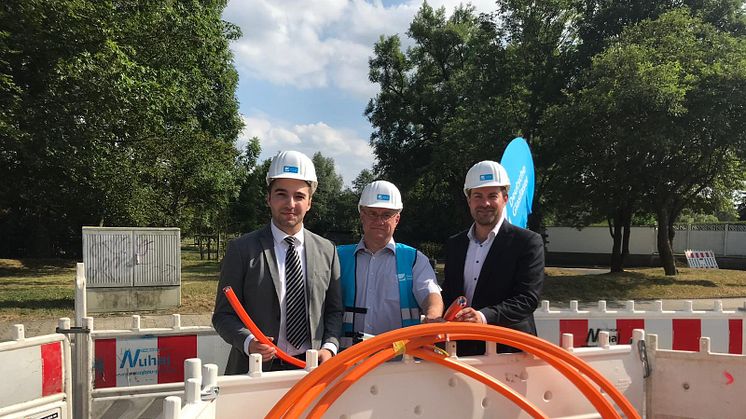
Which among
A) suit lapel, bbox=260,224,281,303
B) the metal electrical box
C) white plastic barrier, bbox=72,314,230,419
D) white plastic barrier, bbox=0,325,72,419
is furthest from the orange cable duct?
the metal electrical box

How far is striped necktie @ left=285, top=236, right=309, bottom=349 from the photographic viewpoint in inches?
101

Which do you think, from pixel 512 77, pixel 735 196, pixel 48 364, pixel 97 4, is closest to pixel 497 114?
pixel 512 77

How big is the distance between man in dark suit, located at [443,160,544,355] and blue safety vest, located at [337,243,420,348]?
35cm

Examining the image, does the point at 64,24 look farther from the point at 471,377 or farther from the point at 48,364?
the point at 471,377

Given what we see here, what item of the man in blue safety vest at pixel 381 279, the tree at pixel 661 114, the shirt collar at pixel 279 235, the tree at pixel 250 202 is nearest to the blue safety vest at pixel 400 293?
the man in blue safety vest at pixel 381 279

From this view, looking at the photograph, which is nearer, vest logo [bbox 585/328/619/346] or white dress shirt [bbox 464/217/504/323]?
white dress shirt [bbox 464/217/504/323]

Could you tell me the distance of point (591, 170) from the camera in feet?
51.6

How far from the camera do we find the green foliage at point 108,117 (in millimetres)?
11172

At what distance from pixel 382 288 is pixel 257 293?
2.71 feet

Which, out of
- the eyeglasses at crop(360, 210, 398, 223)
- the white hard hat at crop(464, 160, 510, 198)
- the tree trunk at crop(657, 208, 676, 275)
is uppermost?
the white hard hat at crop(464, 160, 510, 198)

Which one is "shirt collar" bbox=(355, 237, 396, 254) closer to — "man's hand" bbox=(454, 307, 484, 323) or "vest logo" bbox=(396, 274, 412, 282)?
"vest logo" bbox=(396, 274, 412, 282)

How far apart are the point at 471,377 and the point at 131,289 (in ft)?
34.6

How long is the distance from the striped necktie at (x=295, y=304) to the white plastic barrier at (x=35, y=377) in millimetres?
2183

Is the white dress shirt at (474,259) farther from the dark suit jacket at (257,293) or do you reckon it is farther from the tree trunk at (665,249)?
the tree trunk at (665,249)
